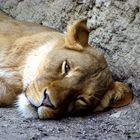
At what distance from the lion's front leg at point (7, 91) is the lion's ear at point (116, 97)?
51 centimetres

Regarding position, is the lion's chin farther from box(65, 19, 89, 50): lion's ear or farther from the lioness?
box(65, 19, 89, 50): lion's ear

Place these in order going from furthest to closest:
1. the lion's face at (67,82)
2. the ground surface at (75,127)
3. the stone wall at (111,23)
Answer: the stone wall at (111,23) < the lion's face at (67,82) < the ground surface at (75,127)

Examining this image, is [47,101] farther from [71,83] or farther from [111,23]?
[111,23]

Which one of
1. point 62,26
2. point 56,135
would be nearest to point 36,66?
point 56,135

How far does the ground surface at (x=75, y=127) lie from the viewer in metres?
2.60

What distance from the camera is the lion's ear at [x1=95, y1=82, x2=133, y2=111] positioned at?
10.2 ft

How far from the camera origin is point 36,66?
10.1ft

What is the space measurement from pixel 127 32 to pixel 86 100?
0.64m

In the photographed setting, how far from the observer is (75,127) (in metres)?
2.78

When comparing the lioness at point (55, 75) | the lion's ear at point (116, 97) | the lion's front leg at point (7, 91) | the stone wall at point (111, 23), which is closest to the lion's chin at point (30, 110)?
the lioness at point (55, 75)

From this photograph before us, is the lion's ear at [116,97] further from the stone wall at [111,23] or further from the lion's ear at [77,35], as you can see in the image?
the lion's ear at [77,35]

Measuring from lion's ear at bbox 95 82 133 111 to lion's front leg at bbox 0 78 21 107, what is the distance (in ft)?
A: 1.69

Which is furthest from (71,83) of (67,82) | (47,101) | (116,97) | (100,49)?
(100,49)

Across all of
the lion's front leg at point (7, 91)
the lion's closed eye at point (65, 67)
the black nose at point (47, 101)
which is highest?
the lion's closed eye at point (65, 67)
